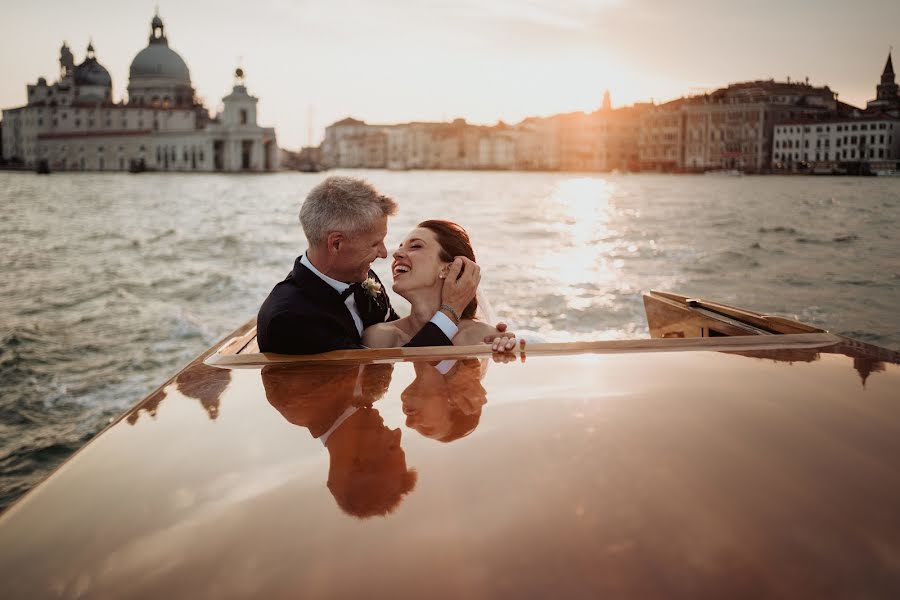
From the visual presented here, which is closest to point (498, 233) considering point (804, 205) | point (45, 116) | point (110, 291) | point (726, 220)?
point (726, 220)

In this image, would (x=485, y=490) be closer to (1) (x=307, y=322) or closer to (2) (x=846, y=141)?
(1) (x=307, y=322)

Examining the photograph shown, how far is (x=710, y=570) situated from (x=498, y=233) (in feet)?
49.0

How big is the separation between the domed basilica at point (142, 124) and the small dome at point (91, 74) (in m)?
0.09

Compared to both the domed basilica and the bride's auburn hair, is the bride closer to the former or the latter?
the bride's auburn hair

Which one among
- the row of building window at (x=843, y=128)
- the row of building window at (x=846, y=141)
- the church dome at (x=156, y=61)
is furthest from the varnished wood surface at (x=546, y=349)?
the church dome at (x=156, y=61)

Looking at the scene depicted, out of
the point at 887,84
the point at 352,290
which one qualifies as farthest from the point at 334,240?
the point at 887,84

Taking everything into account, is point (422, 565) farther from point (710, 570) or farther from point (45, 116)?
point (45, 116)

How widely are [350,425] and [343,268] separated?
0.79 metres

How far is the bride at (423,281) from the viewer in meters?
1.90

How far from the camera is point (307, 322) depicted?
1678 mm

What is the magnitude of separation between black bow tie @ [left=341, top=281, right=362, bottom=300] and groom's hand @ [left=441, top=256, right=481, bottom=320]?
0.24m

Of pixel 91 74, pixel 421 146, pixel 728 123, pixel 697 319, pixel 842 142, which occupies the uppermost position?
pixel 91 74

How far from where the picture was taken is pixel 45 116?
72.3 meters

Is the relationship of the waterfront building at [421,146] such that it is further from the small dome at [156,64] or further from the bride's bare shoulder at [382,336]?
the bride's bare shoulder at [382,336]
